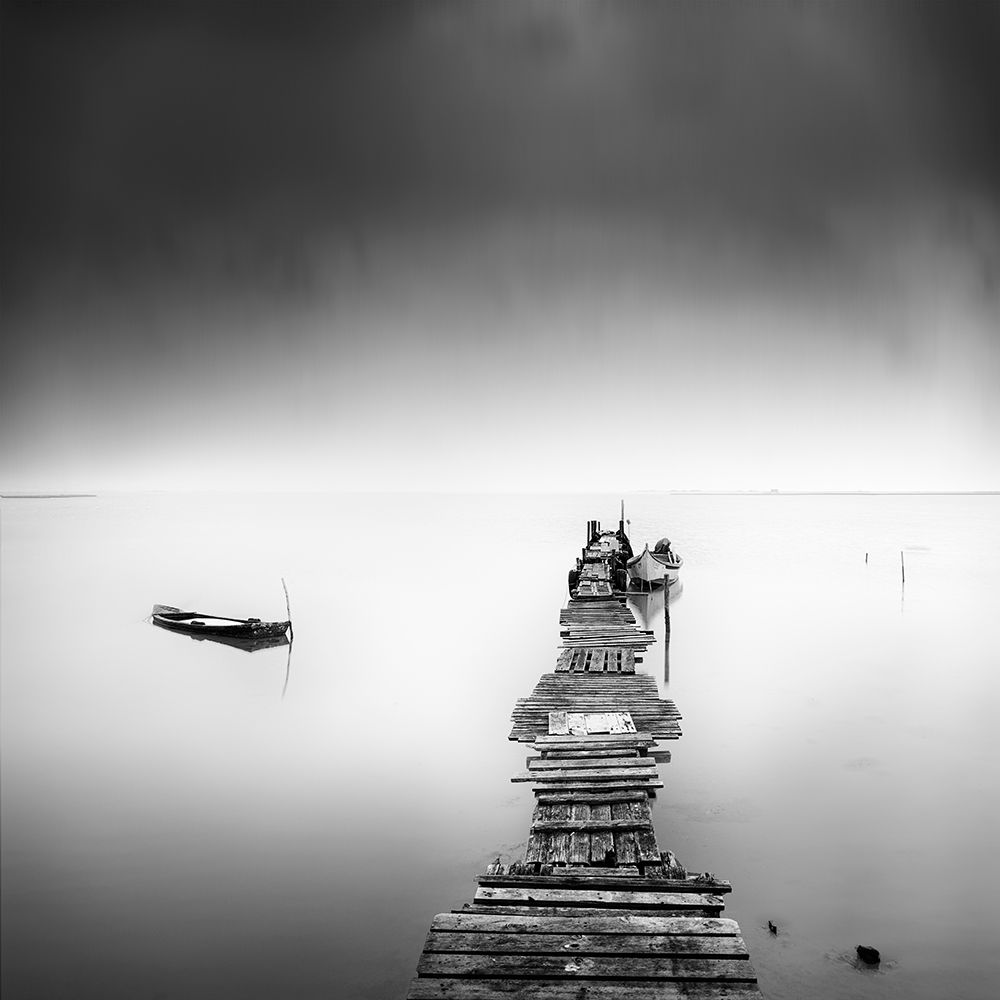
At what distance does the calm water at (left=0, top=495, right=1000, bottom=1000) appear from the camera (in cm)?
775

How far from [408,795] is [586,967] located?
7106mm

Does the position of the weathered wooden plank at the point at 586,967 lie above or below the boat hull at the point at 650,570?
below

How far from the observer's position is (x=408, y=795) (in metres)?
12.2

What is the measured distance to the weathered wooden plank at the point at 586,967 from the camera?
18.0ft

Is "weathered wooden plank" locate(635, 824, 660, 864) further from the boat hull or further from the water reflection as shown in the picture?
the boat hull

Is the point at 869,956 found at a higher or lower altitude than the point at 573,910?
lower

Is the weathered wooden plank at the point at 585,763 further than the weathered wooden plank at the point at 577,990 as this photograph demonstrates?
Yes

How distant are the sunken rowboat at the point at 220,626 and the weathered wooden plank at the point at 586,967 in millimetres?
20714

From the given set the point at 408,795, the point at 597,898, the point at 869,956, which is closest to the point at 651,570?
the point at 408,795

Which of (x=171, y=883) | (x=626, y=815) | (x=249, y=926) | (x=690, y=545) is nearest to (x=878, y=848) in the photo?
(x=626, y=815)

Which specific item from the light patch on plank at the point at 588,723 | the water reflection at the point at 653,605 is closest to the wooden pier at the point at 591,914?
the light patch on plank at the point at 588,723

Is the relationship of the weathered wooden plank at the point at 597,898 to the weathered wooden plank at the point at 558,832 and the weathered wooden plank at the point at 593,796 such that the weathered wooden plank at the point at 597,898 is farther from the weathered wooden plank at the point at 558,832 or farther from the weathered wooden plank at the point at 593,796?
the weathered wooden plank at the point at 593,796

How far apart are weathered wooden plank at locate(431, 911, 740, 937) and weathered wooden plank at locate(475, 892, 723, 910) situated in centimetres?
18

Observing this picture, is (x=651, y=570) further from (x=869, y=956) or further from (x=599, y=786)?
(x=869, y=956)
